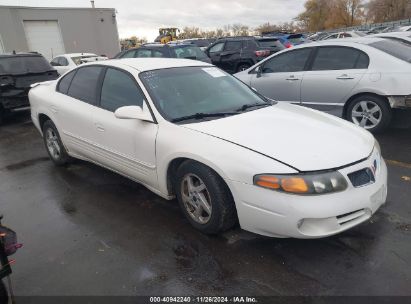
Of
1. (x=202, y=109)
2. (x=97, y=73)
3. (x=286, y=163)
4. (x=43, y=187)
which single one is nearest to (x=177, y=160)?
(x=202, y=109)

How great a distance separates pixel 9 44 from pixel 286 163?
25126mm

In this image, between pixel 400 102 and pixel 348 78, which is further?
pixel 348 78

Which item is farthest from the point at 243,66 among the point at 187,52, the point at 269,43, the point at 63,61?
the point at 63,61

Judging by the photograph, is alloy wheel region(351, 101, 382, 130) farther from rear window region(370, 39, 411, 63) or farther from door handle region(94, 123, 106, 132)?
door handle region(94, 123, 106, 132)

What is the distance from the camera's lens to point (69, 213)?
150 inches

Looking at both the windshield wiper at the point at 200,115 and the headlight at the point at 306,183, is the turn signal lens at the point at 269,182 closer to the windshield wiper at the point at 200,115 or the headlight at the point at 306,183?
the headlight at the point at 306,183

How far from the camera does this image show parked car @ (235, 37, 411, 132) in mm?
5395

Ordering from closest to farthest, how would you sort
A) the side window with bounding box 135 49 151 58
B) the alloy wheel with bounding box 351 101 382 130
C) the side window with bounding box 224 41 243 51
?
the alloy wheel with bounding box 351 101 382 130 → the side window with bounding box 135 49 151 58 → the side window with bounding box 224 41 243 51

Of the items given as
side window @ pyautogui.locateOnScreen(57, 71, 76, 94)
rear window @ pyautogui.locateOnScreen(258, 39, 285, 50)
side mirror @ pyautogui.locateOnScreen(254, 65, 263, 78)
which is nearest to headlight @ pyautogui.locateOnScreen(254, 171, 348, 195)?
side window @ pyautogui.locateOnScreen(57, 71, 76, 94)

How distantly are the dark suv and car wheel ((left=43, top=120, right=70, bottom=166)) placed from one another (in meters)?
9.05

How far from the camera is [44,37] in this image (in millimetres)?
24797

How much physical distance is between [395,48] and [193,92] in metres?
4.03

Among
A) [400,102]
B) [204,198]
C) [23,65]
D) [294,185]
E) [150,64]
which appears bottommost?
[204,198]

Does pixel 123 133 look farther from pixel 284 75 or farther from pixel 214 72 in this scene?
pixel 284 75
